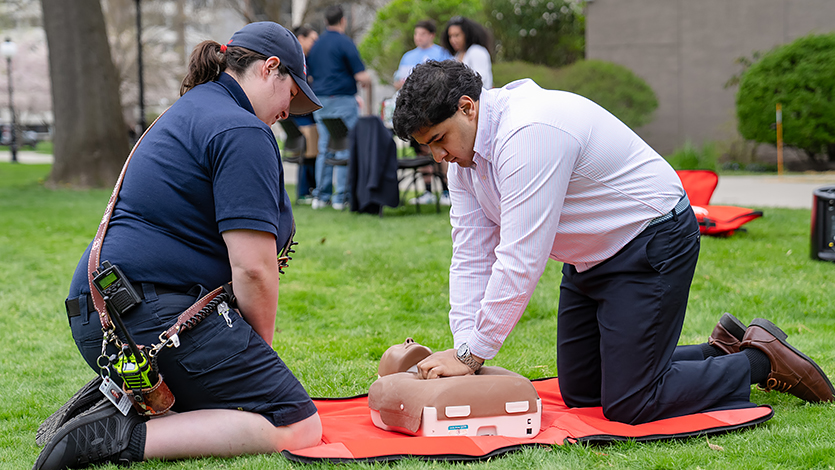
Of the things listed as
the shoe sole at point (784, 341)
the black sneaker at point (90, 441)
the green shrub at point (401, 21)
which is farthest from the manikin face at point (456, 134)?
the green shrub at point (401, 21)

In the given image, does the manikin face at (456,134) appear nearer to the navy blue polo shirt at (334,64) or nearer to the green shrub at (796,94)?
the navy blue polo shirt at (334,64)

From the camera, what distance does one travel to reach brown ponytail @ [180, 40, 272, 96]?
8.24ft

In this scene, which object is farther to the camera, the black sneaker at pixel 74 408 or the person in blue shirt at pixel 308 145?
the person in blue shirt at pixel 308 145

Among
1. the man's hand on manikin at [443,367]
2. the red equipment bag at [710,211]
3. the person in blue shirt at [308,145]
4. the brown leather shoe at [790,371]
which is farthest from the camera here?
the person in blue shirt at [308,145]

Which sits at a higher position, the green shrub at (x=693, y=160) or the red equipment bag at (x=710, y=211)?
the green shrub at (x=693, y=160)

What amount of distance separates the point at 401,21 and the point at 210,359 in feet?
77.2

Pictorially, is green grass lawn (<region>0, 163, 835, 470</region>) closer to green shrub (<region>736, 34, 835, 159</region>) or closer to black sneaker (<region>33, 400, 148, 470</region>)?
black sneaker (<region>33, 400, 148, 470</region>)

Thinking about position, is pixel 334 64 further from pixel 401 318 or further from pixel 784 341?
pixel 784 341

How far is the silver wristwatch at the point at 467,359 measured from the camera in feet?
8.72

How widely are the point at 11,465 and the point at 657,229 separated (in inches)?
91.8

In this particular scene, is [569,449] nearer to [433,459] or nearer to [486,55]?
[433,459]

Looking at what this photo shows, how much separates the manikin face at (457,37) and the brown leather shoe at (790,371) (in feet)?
19.0

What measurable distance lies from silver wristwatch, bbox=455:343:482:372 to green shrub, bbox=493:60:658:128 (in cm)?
1420

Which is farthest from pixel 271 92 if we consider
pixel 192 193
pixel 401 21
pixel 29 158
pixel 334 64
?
pixel 29 158
